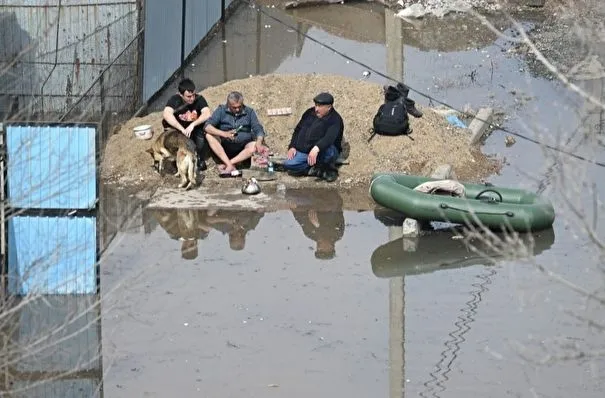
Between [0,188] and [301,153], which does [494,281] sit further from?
[0,188]

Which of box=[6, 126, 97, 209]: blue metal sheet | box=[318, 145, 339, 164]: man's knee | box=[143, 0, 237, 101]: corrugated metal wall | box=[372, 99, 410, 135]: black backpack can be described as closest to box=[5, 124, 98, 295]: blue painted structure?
box=[6, 126, 97, 209]: blue metal sheet

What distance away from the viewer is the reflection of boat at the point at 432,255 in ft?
41.8

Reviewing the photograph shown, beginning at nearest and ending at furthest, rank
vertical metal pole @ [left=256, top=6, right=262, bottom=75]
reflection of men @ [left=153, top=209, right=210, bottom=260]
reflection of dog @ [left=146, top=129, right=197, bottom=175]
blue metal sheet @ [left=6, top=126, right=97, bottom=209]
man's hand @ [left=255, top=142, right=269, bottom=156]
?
blue metal sheet @ [left=6, top=126, right=97, bottom=209], reflection of men @ [left=153, top=209, right=210, bottom=260], reflection of dog @ [left=146, top=129, right=197, bottom=175], man's hand @ [left=255, top=142, right=269, bottom=156], vertical metal pole @ [left=256, top=6, right=262, bottom=75]

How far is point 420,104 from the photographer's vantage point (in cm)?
1898

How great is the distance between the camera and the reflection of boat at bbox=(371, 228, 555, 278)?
1273 cm

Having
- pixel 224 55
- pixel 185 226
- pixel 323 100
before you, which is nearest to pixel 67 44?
pixel 323 100

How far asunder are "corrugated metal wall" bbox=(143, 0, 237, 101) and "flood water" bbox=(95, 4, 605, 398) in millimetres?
4147

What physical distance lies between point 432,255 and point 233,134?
3.59m

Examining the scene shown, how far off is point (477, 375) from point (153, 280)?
357 cm

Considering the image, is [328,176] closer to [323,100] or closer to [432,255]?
[323,100]

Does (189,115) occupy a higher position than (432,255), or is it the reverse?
(189,115)

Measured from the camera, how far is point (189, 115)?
15.7 meters

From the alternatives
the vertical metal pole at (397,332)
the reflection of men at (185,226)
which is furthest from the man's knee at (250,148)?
the vertical metal pole at (397,332)

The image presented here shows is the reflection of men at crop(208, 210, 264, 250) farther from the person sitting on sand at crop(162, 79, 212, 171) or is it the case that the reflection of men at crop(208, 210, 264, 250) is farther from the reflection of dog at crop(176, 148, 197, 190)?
the person sitting on sand at crop(162, 79, 212, 171)
